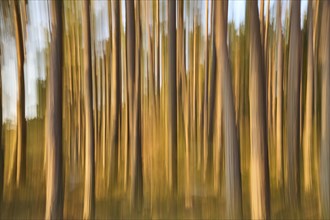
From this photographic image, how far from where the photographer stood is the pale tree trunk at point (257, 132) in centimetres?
89

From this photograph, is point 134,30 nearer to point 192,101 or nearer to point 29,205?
point 192,101

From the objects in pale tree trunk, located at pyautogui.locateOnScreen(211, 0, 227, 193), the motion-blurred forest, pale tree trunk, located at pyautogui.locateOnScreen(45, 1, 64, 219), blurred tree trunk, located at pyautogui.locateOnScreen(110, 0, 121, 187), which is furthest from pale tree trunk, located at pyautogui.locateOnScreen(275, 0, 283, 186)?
pale tree trunk, located at pyautogui.locateOnScreen(45, 1, 64, 219)

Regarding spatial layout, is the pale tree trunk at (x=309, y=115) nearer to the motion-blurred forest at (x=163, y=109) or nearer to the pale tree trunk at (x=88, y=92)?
the motion-blurred forest at (x=163, y=109)

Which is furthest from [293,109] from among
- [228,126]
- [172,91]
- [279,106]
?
[172,91]

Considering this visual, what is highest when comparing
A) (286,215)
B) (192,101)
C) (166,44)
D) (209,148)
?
(166,44)

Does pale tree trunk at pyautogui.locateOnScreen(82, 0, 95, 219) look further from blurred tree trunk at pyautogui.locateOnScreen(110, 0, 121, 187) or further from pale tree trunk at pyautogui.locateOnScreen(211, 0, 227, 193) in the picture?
pale tree trunk at pyautogui.locateOnScreen(211, 0, 227, 193)

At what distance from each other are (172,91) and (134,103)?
97mm

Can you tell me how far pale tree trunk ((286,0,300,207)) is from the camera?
89 centimetres

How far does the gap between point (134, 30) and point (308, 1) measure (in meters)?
0.43

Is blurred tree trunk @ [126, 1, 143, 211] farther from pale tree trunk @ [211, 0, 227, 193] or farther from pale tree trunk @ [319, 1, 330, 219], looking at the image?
pale tree trunk @ [319, 1, 330, 219]

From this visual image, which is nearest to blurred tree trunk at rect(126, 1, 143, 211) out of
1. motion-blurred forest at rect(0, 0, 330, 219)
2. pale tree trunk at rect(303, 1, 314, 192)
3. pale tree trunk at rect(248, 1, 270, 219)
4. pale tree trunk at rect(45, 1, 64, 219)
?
motion-blurred forest at rect(0, 0, 330, 219)

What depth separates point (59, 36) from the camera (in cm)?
90

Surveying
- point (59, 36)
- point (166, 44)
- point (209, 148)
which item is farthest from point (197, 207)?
point (59, 36)

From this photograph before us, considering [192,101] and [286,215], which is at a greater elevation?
[192,101]
